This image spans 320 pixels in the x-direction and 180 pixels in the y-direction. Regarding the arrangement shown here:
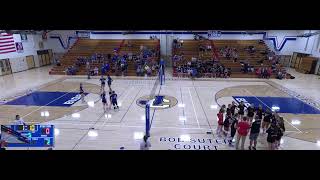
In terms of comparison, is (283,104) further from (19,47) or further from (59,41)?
(59,41)

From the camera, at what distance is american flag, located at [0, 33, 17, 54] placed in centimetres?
2373

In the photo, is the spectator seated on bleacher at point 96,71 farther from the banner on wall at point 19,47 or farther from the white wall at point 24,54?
the banner on wall at point 19,47

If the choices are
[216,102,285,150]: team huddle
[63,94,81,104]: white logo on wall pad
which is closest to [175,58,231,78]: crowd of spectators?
[63,94,81,104]: white logo on wall pad

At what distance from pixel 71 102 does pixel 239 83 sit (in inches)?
568

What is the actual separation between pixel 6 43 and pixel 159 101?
1948 cm

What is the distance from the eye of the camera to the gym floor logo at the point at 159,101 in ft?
46.4

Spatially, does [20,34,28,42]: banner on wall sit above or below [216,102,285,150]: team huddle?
above

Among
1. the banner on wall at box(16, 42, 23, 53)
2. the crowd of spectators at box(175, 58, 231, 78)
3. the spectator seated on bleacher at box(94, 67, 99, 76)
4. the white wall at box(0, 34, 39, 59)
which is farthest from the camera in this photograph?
the banner on wall at box(16, 42, 23, 53)

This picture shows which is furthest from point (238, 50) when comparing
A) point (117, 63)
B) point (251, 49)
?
point (117, 63)

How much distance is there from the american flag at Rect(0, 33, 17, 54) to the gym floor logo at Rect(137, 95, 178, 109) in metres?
17.5

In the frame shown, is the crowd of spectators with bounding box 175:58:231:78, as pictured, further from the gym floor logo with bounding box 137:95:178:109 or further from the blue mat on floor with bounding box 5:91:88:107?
the blue mat on floor with bounding box 5:91:88:107

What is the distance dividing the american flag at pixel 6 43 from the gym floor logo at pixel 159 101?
1753 cm

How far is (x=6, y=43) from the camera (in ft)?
80.2
